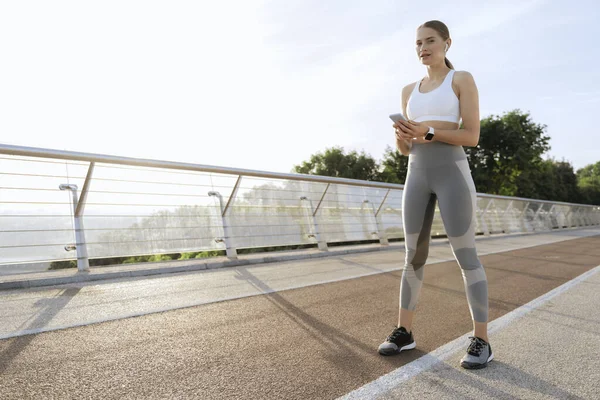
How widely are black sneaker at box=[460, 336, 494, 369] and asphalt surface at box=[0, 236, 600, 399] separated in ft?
1.00

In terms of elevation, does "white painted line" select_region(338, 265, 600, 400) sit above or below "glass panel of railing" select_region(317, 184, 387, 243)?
below

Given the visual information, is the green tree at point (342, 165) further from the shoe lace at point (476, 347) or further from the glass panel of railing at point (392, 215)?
the shoe lace at point (476, 347)

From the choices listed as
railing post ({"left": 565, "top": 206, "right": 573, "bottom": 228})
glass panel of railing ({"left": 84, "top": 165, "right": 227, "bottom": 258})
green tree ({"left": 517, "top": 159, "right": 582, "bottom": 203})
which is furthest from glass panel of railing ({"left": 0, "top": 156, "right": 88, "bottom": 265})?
green tree ({"left": 517, "top": 159, "right": 582, "bottom": 203})

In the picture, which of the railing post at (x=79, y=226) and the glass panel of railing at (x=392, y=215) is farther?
the glass panel of railing at (x=392, y=215)

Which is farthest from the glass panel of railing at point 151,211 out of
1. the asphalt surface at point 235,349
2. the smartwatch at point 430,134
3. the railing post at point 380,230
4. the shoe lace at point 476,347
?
the railing post at point 380,230

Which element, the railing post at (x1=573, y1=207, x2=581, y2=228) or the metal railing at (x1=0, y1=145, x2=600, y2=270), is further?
the railing post at (x1=573, y1=207, x2=581, y2=228)

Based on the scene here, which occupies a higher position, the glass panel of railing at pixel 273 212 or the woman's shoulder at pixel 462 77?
the woman's shoulder at pixel 462 77

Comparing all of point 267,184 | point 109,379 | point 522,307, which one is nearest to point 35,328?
point 109,379

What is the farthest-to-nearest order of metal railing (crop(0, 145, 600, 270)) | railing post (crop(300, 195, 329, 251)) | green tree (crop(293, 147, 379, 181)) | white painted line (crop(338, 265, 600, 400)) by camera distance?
1. green tree (crop(293, 147, 379, 181))
2. railing post (crop(300, 195, 329, 251))
3. metal railing (crop(0, 145, 600, 270))
4. white painted line (crop(338, 265, 600, 400))

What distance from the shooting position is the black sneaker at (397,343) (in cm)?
280

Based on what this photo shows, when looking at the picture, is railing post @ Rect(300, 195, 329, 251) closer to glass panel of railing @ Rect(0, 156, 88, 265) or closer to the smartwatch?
glass panel of railing @ Rect(0, 156, 88, 265)

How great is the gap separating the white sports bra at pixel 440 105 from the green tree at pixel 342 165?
53739 millimetres

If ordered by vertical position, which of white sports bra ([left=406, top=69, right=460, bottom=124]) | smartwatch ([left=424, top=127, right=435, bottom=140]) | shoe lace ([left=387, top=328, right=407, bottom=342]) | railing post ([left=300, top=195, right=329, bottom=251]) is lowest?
shoe lace ([left=387, top=328, right=407, bottom=342])

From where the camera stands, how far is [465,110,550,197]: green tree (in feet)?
147
